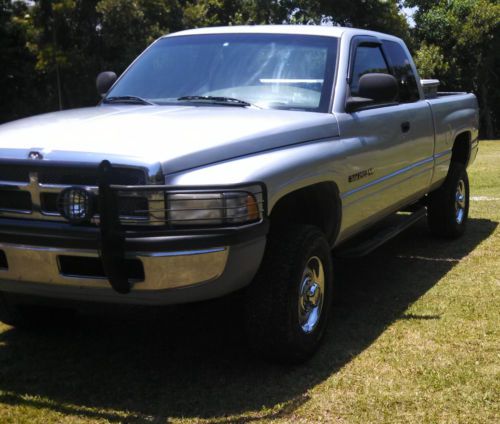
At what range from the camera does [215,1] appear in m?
29.2

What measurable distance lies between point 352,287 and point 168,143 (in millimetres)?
2520

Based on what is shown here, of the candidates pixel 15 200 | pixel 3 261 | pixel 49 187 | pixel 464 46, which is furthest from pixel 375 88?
pixel 464 46

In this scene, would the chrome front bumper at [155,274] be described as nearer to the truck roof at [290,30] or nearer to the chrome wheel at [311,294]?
the chrome wheel at [311,294]

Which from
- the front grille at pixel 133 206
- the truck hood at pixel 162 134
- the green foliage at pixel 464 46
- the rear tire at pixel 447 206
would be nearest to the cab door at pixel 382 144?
the truck hood at pixel 162 134

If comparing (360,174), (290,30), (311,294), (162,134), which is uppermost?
(290,30)

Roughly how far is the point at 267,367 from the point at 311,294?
456 mm

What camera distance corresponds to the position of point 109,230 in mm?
3154

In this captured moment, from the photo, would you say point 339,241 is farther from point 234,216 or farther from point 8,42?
point 8,42

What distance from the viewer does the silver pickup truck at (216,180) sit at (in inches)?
127

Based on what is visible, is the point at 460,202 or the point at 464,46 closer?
the point at 460,202

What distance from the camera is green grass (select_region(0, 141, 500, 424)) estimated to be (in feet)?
11.1

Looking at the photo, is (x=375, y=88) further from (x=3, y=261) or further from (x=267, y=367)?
(x=3, y=261)

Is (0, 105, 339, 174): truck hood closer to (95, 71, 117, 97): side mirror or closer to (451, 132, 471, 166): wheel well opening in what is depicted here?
(95, 71, 117, 97): side mirror

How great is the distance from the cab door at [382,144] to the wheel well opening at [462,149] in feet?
4.45
